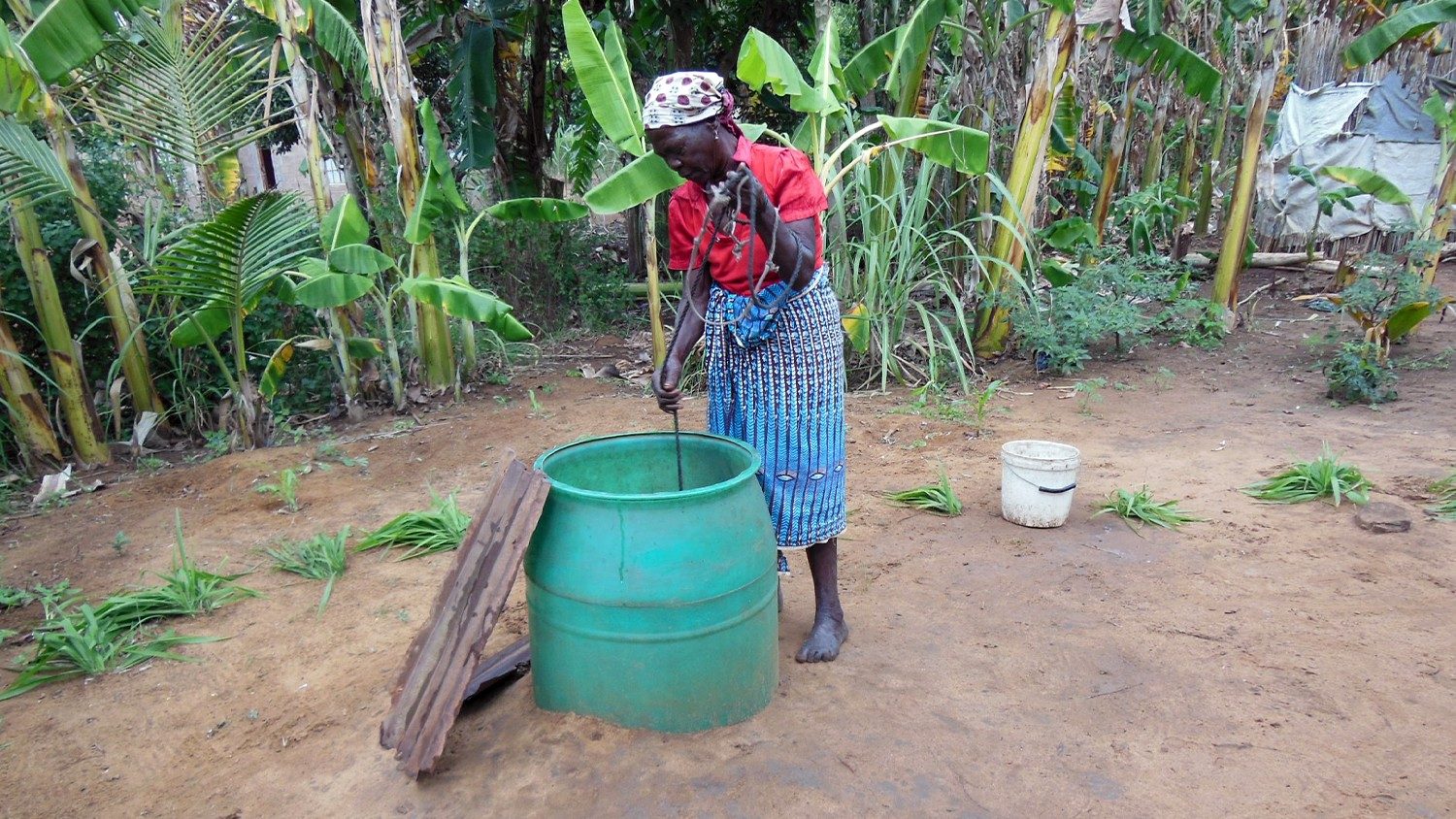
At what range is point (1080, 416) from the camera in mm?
5320

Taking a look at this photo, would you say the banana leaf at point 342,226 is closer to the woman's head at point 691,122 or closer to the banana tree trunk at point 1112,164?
the woman's head at point 691,122

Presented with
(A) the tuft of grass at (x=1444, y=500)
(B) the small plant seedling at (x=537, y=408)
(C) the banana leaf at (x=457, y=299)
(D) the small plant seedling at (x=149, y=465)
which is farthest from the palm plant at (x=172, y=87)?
(A) the tuft of grass at (x=1444, y=500)

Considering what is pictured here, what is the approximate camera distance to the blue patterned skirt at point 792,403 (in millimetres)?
2449

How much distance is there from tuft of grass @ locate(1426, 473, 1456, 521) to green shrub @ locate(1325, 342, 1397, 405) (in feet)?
5.09

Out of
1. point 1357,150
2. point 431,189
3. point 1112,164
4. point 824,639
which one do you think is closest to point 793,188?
point 824,639

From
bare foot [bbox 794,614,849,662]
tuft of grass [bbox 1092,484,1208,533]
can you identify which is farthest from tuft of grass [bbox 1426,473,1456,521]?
bare foot [bbox 794,614,849,662]

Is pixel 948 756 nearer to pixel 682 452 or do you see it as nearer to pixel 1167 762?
pixel 1167 762

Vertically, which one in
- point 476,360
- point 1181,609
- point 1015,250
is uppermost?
point 1015,250

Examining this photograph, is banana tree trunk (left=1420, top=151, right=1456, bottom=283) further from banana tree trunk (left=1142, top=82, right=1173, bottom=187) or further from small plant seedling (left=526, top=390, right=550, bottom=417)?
small plant seedling (left=526, top=390, right=550, bottom=417)

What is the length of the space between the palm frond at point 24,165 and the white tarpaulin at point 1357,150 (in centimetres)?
1060

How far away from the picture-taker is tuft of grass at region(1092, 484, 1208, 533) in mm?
3660

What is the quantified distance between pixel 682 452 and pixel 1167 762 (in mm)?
1498

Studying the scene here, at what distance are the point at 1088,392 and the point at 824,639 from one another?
3.68 meters

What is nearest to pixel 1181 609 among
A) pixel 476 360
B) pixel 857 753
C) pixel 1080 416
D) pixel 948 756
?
pixel 948 756
